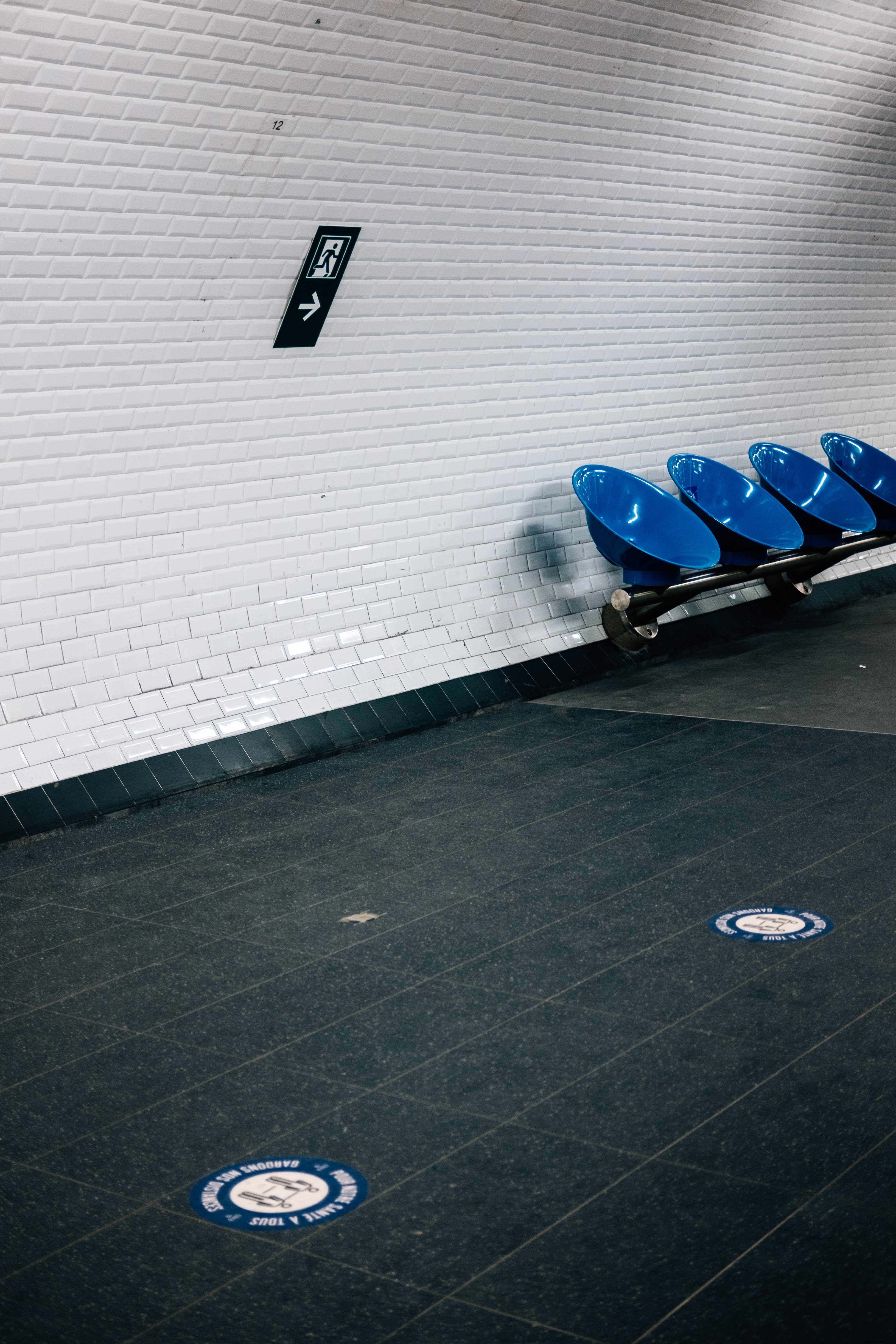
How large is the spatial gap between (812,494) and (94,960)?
6103mm

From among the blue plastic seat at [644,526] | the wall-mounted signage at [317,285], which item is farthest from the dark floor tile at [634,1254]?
the blue plastic seat at [644,526]

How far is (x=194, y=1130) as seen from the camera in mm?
3057

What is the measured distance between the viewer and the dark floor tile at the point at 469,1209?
252 cm

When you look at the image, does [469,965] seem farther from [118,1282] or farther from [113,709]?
[113,709]

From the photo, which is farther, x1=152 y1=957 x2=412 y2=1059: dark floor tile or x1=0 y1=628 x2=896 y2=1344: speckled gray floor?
x1=152 y1=957 x2=412 y2=1059: dark floor tile

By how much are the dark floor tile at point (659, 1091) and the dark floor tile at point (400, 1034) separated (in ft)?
1.34

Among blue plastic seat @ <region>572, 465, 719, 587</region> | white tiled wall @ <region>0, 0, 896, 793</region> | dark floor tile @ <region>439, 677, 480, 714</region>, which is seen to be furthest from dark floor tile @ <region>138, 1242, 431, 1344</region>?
blue plastic seat @ <region>572, 465, 719, 587</region>

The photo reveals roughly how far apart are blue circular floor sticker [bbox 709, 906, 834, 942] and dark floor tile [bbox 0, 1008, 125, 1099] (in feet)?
5.87

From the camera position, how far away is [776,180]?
7527 mm

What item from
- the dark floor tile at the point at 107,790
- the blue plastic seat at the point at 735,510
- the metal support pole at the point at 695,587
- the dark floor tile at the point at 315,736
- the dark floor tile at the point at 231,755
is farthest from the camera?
the blue plastic seat at the point at 735,510

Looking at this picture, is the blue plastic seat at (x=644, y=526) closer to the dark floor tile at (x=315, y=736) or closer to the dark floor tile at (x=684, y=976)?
the dark floor tile at (x=315, y=736)

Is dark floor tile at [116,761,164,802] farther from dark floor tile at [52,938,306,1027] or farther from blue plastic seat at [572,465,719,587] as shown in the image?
blue plastic seat at [572,465,719,587]

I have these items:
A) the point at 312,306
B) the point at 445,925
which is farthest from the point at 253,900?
the point at 312,306

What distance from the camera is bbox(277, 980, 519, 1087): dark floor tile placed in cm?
332
